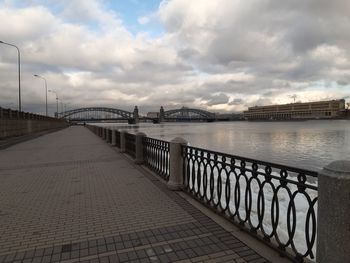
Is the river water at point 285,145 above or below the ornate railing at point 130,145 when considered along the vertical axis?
below

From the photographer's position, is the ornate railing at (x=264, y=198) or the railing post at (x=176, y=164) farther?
the railing post at (x=176, y=164)

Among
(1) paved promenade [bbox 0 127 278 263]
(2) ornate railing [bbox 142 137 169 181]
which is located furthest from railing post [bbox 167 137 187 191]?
(2) ornate railing [bbox 142 137 169 181]

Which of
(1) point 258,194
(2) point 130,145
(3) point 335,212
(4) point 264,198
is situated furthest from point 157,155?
(3) point 335,212

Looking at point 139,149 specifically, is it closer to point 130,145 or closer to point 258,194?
point 130,145

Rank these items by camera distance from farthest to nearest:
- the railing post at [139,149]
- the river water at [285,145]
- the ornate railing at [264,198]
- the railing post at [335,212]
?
the river water at [285,145] → the railing post at [139,149] → the ornate railing at [264,198] → the railing post at [335,212]

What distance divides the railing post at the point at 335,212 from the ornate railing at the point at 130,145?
1032 cm

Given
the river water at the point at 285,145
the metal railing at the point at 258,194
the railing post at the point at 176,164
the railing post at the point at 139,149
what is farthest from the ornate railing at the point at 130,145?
the river water at the point at 285,145

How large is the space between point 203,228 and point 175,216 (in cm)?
71

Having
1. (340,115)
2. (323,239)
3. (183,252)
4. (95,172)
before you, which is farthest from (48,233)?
(340,115)

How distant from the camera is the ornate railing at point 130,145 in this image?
43.7ft

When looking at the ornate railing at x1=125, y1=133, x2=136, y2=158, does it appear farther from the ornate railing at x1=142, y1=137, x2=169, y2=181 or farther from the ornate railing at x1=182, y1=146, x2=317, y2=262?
the ornate railing at x1=182, y1=146, x2=317, y2=262

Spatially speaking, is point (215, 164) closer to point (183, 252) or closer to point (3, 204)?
point (183, 252)

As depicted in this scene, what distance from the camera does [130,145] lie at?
46.6 feet

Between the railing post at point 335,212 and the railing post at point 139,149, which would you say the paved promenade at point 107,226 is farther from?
the railing post at point 139,149
